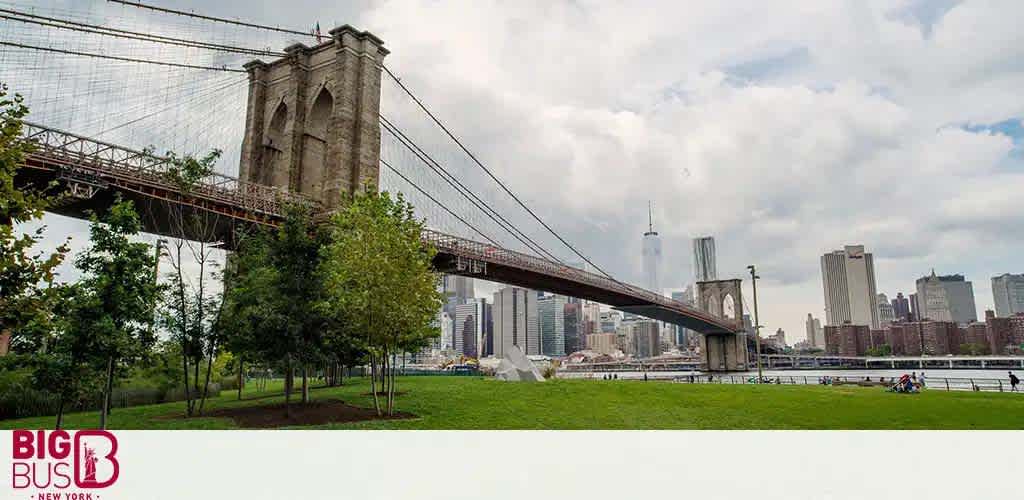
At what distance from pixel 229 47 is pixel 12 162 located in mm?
26232

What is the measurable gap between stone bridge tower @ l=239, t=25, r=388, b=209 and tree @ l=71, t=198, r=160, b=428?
546 inches

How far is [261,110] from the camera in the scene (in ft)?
129

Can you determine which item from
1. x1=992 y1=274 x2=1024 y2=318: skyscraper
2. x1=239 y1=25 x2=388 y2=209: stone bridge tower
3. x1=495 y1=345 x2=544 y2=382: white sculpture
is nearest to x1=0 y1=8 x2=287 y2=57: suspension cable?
x1=239 y1=25 x2=388 y2=209: stone bridge tower

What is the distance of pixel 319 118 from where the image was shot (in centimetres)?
3709

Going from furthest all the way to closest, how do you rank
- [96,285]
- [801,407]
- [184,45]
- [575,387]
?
[184,45], [575,387], [801,407], [96,285]
